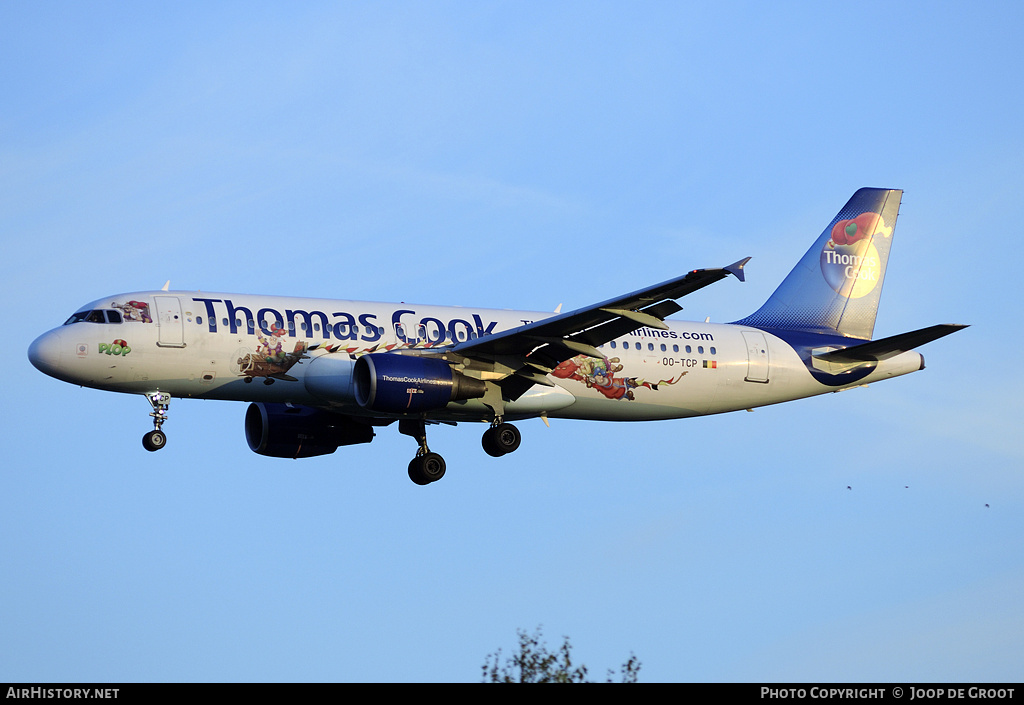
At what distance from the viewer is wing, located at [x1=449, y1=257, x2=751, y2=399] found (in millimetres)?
32031

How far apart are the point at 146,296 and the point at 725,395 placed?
17.5 meters

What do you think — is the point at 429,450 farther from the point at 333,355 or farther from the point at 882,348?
the point at 882,348

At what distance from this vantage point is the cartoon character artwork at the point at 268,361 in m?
35.1

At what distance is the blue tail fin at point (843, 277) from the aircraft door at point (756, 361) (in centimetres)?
211

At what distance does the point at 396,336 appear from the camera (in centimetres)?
3684

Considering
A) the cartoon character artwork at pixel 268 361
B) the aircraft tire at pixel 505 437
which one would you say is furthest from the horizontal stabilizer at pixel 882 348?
the cartoon character artwork at pixel 268 361

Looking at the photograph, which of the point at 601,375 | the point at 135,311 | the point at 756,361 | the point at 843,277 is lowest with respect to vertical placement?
the point at 601,375

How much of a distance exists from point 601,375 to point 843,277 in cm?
1123

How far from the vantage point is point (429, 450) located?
3994 centimetres

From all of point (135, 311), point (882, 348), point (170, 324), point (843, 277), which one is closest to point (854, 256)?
point (843, 277)

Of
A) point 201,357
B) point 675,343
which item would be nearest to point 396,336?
point 201,357

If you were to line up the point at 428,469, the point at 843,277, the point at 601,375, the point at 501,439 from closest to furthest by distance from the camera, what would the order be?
the point at 501,439, the point at 601,375, the point at 428,469, the point at 843,277
